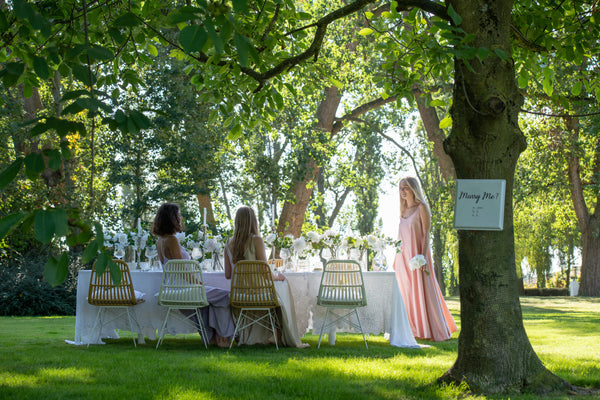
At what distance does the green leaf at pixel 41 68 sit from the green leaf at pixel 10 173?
1.52 ft

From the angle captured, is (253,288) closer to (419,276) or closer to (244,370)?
(244,370)

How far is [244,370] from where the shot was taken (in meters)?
4.96

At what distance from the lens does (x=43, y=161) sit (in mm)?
2230

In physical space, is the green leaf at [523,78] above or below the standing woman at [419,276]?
above

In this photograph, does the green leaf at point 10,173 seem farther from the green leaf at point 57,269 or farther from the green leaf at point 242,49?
the green leaf at point 242,49

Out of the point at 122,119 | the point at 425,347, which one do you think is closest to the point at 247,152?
the point at 425,347

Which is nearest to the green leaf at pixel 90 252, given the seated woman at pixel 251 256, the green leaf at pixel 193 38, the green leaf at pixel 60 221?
the green leaf at pixel 60 221

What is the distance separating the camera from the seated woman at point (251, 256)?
671 cm

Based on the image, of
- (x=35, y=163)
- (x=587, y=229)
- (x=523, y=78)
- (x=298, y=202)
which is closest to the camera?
(x=35, y=163)

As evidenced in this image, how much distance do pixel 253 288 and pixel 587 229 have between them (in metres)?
17.9

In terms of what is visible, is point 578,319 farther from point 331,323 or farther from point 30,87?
point 30,87

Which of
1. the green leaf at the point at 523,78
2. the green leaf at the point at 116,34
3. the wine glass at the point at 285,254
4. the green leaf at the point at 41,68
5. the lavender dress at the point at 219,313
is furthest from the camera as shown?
the wine glass at the point at 285,254

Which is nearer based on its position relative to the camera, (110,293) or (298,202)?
(110,293)

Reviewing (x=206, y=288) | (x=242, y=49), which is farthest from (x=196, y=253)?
(x=242, y=49)
